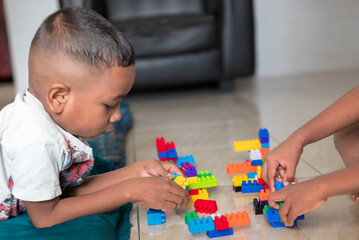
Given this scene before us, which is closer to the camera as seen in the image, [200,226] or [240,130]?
[200,226]

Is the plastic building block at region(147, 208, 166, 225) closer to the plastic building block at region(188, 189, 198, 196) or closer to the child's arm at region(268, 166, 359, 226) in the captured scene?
the plastic building block at region(188, 189, 198, 196)

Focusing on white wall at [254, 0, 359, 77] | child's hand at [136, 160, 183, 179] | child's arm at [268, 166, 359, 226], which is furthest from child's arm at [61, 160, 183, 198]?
white wall at [254, 0, 359, 77]

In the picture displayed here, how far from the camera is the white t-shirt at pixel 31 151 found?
30.4 inches

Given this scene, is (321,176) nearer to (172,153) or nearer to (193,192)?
(193,192)

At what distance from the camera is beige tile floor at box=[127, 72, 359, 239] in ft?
2.97

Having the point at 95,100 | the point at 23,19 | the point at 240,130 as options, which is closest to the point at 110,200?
the point at 95,100

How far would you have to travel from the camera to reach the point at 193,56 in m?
2.34

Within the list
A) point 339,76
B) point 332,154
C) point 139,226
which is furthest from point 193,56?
point 139,226

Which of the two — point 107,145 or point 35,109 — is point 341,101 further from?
point 107,145

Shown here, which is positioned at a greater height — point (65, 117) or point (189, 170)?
point (65, 117)

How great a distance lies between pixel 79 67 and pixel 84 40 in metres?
0.05

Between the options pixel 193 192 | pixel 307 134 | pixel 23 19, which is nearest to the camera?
pixel 307 134

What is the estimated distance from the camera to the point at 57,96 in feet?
2.67

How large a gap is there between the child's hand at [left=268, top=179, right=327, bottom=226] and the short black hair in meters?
0.38
